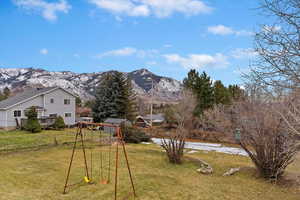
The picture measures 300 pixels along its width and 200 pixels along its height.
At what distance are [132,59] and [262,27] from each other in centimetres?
2561

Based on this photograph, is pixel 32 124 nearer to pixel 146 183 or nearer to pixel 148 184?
pixel 146 183

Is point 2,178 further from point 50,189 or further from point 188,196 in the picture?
point 188,196

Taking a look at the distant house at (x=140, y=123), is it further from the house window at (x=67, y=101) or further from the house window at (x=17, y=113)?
the house window at (x=17, y=113)

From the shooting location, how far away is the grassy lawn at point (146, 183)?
17.6 feet

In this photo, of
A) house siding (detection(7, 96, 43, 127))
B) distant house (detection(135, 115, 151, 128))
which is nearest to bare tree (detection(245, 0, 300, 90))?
house siding (detection(7, 96, 43, 127))

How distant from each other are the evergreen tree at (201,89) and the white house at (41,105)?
12982 mm

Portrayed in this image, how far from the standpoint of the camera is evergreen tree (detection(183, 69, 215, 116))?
68.0 ft

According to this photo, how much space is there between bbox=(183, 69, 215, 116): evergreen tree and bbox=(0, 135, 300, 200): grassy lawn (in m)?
12.1

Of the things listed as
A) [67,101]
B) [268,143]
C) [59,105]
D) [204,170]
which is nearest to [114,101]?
[67,101]

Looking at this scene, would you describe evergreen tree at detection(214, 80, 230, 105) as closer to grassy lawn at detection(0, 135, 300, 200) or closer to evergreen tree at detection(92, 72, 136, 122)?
evergreen tree at detection(92, 72, 136, 122)

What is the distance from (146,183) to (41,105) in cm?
1783

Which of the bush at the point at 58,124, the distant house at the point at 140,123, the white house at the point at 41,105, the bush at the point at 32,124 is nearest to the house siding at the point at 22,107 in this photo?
the white house at the point at 41,105

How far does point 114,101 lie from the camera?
23.7 meters

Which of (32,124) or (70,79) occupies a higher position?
(70,79)
